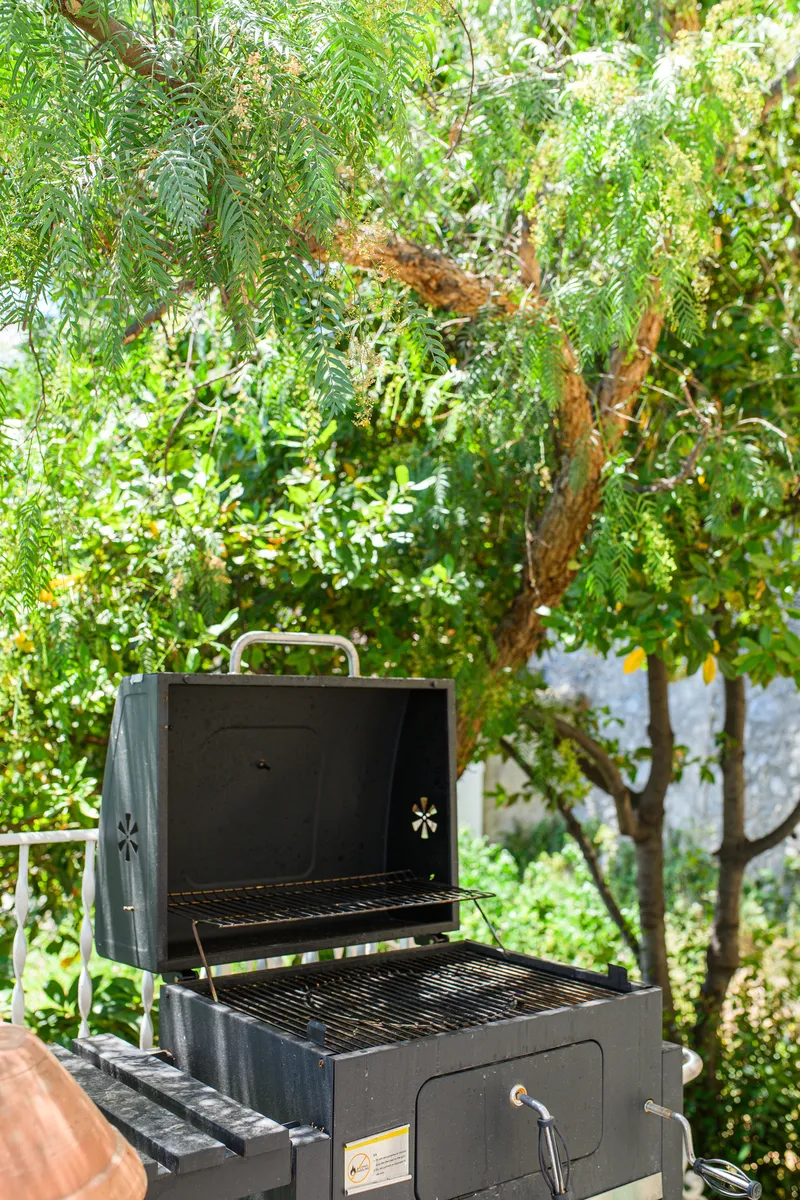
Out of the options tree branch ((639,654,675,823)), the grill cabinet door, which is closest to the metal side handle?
the grill cabinet door

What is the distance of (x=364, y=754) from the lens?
246 cm

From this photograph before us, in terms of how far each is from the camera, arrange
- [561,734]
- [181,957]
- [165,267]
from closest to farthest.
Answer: [165,267]
[181,957]
[561,734]

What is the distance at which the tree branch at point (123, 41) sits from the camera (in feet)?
5.24

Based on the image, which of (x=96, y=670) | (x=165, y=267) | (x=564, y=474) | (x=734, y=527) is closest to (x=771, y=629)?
(x=734, y=527)

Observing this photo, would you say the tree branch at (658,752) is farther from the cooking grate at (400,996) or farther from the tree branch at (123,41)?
the tree branch at (123,41)

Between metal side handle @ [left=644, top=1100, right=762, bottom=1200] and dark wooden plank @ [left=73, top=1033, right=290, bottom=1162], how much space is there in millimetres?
726

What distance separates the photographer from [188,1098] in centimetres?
162

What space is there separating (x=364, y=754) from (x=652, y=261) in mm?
1305

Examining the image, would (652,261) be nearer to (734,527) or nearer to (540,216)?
(540,216)

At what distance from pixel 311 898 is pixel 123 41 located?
1.63 meters

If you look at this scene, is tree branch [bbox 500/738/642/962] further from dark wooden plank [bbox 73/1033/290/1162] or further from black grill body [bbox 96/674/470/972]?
dark wooden plank [bbox 73/1033/290/1162]

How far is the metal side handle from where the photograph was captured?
5.47 feet

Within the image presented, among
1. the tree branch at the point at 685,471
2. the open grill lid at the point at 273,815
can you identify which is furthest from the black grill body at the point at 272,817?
the tree branch at the point at 685,471

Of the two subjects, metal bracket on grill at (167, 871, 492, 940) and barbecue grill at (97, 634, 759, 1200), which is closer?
barbecue grill at (97, 634, 759, 1200)
